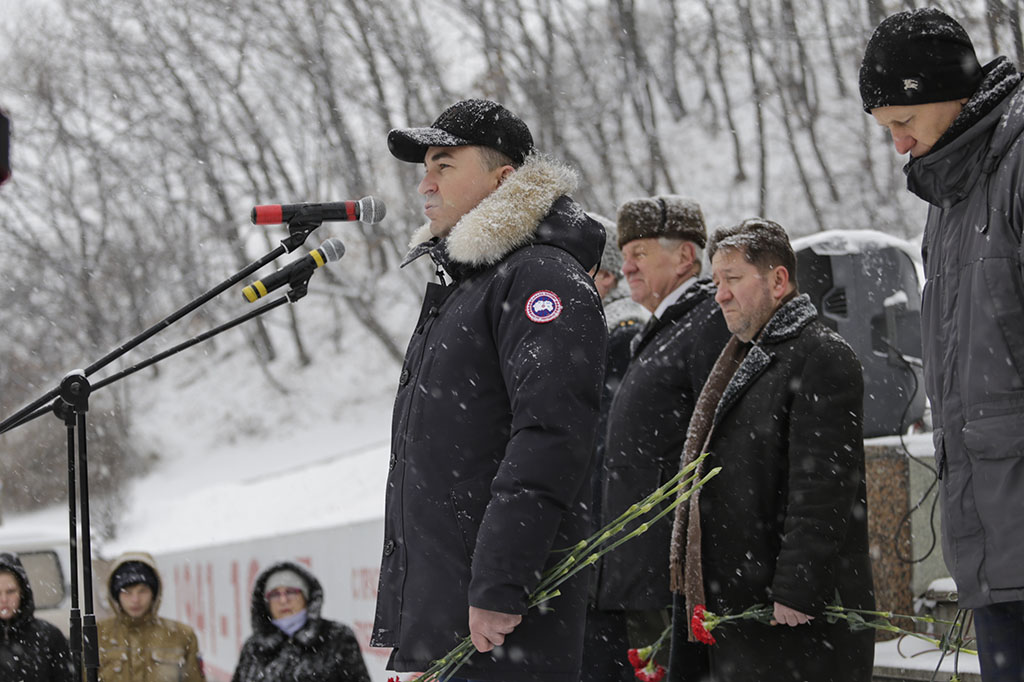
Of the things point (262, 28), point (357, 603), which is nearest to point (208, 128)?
point (262, 28)

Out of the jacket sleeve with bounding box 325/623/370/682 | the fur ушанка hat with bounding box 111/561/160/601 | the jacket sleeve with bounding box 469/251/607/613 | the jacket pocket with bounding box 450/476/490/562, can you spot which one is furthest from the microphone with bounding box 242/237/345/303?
the fur ушанка hat with bounding box 111/561/160/601

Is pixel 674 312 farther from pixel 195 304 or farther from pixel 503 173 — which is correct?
pixel 195 304

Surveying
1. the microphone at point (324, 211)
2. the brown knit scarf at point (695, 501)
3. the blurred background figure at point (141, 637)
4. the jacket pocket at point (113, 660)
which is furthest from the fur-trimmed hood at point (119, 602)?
the microphone at point (324, 211)

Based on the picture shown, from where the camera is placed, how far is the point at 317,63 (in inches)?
820

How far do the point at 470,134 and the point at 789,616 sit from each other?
1447 mm

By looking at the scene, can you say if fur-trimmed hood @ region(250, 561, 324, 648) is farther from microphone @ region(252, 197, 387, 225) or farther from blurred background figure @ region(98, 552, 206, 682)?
microphone @ region(252, 197, 387, 225)

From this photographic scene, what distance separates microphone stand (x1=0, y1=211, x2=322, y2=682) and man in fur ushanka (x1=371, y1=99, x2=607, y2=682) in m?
0.51

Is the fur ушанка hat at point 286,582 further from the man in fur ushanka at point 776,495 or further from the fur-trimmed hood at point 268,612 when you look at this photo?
the man in fur ushanka at point 776,495

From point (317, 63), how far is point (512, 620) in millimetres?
19472

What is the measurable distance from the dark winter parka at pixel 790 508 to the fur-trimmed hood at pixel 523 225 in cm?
80

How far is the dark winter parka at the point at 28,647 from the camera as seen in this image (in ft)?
18.9

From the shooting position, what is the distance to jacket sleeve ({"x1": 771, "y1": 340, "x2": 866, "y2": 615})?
310 cm

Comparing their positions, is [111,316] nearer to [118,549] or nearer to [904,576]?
[118,549]

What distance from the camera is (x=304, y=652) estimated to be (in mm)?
5660
